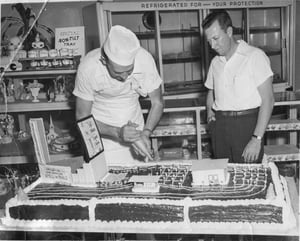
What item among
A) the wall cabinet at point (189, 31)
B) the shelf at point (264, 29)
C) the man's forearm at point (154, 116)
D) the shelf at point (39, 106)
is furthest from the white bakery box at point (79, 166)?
the shelf at point (264, 29)

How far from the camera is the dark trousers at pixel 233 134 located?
1.42 m

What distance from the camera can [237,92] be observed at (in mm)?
1387

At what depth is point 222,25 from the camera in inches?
52.2

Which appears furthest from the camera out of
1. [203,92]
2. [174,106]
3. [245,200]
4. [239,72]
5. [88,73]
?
[203,92]

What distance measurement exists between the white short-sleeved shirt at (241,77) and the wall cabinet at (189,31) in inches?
30.3

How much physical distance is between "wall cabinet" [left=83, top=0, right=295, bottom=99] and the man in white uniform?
31.0 inches

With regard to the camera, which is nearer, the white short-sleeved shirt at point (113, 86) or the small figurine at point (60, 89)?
the white short-sleeved shirt at point (113, 86)

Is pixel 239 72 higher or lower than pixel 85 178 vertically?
higher

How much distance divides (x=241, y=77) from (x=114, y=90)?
16.9 inches

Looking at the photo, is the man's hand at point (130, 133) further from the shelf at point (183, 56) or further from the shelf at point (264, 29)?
the shelf at point (264, 29)

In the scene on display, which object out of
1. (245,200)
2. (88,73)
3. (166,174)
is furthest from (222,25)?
(245,200)

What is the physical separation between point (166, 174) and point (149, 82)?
0.36 metres

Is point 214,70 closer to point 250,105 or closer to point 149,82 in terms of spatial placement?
point 250,105

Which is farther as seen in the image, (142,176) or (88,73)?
(88,73)
